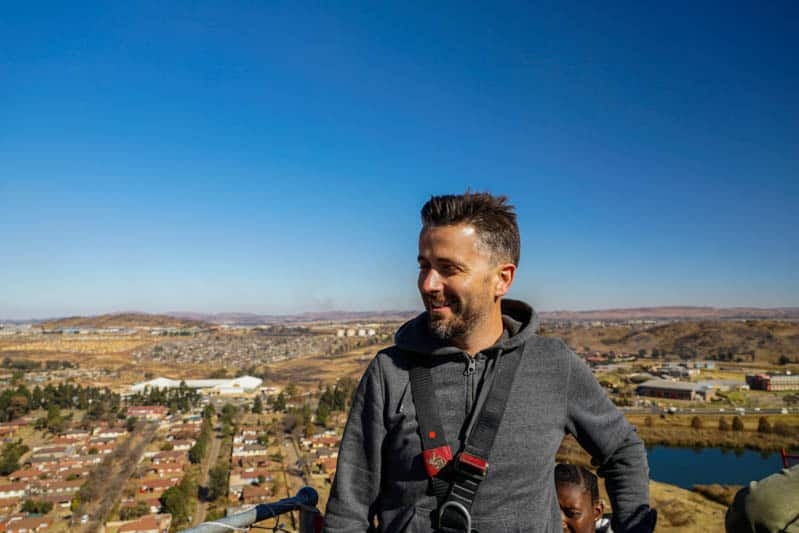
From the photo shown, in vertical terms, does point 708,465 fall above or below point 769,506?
below

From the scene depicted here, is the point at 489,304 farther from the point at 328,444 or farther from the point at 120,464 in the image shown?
the point at 120,464

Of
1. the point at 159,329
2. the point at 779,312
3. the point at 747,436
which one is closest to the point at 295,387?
the point at 747,436

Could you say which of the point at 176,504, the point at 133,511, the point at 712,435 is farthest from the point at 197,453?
the point at 712,435

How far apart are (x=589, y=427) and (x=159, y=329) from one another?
3911 inches

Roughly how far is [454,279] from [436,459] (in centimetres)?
30

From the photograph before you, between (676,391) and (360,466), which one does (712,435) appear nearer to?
(676,391)

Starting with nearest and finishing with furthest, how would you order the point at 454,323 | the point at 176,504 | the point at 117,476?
the point at 454,323
the point at 176,504
the point at 117,476

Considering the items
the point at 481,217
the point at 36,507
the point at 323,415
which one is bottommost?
the point at 36,507

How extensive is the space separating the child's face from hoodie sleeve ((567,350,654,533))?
19.3 inches

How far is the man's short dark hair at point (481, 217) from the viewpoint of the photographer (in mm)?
920

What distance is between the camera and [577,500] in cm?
141

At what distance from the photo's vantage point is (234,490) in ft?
54.8

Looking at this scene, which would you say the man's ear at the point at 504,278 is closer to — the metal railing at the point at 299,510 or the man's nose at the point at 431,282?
the man's nose at the point at 431,282

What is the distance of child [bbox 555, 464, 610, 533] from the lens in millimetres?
1401
